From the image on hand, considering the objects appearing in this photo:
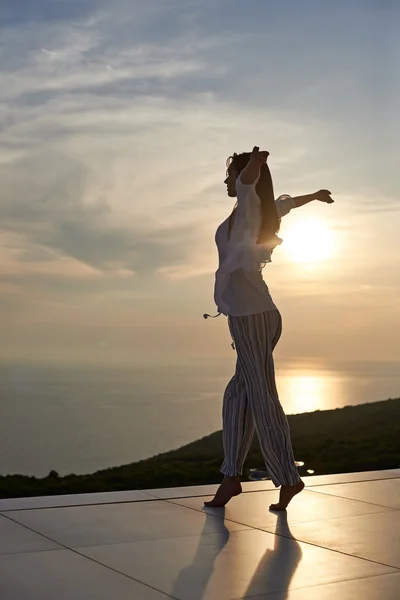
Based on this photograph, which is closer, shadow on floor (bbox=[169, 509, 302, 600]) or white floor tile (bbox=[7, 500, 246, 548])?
shadow on floor (bbox=[169, 509, 302, 600])

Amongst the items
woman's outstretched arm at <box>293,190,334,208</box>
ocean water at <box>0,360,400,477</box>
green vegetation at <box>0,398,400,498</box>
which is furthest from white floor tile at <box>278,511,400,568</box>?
ocean water at <box>0,360,400,477</box>

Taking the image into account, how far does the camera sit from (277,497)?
4246mm

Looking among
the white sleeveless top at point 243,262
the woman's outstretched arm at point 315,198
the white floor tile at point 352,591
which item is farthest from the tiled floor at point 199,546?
the woman's outstretched arm at point 315,198

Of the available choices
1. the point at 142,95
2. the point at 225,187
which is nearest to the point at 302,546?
the point at 225,187

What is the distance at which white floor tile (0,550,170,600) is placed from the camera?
2590 millimetres

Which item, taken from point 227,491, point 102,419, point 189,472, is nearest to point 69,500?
point 227,491

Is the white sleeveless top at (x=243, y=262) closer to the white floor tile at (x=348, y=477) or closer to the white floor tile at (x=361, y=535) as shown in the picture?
the white floor tile at (x=361, y=535)

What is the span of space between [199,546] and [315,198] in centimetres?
165

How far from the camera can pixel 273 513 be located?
387 cm

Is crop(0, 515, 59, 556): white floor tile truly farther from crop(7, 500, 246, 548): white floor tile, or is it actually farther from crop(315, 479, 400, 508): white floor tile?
crop(315, 479, 400, 508): white floor tile

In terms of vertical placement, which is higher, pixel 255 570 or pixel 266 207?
pixel 266 207

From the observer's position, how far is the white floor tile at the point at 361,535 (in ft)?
10.5

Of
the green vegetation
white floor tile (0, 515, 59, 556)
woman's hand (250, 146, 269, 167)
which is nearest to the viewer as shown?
white floor tile (0, 515, 59, 556)

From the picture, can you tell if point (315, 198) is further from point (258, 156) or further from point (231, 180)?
point (258, 156)
